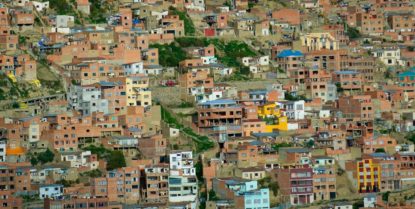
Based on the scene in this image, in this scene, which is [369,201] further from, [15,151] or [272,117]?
[15,151]

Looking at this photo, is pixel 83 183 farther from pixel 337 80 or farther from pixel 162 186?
pixel 337 80

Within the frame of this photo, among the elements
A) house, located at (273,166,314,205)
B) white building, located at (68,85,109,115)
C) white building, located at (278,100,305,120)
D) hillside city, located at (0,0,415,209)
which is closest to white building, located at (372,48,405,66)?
hillside city, located at (0,0,415,209)

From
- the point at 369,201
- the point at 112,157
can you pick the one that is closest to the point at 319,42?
the point at 369,201

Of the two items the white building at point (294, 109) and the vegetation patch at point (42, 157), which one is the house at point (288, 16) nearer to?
the white building at point (294, 109)

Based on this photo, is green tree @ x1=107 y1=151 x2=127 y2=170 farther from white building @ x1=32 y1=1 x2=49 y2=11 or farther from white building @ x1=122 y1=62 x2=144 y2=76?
white building @ x1=32 y1=1 x2=49 y2=11

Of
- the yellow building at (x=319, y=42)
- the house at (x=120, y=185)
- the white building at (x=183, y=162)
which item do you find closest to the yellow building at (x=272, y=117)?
the white building at (x=183, y=162)

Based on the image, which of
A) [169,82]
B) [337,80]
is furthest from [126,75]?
[337,80]
